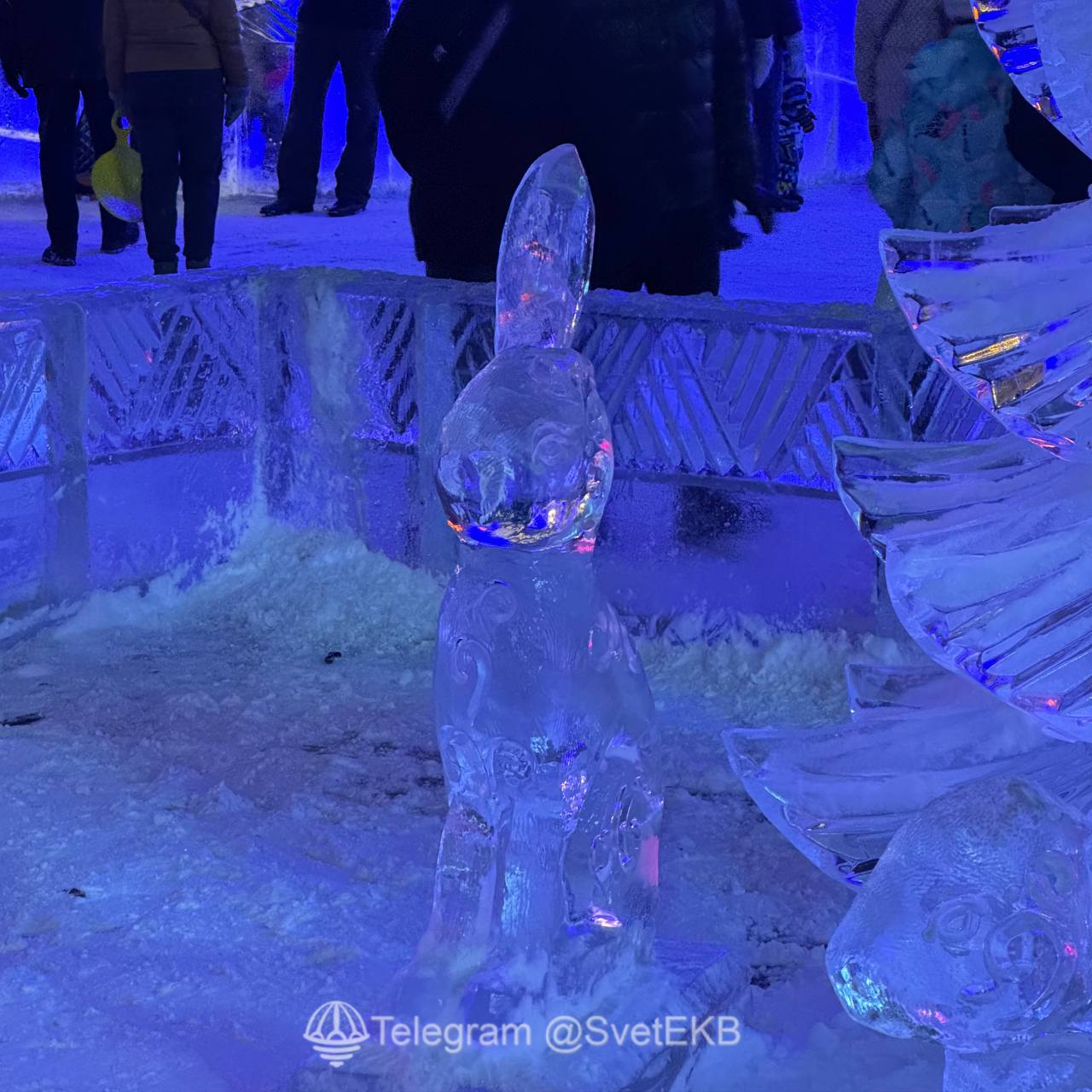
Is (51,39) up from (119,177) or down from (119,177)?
up

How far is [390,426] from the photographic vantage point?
2623 millimetres

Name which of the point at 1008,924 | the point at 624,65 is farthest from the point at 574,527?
the point at 624,65

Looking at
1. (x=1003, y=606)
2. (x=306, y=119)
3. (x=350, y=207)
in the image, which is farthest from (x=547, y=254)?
(x=306, y=119)

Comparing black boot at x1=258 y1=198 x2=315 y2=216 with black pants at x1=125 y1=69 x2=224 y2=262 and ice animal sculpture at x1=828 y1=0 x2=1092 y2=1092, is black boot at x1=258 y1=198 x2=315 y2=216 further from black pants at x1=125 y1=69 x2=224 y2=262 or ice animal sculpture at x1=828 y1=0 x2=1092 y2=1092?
ice animal sculpture at x1=828 y1=0 x2=1092 y2=1092

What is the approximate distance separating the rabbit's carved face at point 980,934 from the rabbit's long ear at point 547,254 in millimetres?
512

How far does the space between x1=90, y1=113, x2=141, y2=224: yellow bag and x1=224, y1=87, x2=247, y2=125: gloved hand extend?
0.25 m

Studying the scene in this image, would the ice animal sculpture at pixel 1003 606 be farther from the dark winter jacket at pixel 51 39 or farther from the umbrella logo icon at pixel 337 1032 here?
the dark winter jacket at pixel 51 39

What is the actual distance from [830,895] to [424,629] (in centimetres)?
97

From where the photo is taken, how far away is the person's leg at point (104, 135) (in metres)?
4.21

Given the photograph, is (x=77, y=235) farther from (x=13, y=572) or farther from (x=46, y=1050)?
(x=46, y=1050)

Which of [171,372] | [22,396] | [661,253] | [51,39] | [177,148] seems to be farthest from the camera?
[51,39]

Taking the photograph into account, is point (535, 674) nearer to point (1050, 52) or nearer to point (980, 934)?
point (980, 934)

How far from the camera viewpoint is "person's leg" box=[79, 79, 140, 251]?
13.8ft

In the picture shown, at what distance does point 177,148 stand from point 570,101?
1.49 meters
